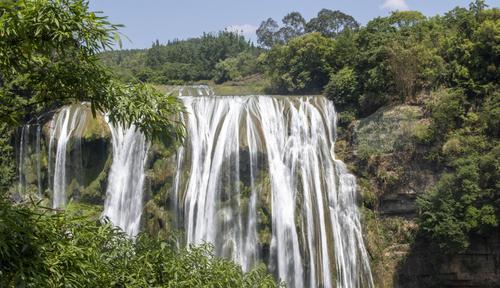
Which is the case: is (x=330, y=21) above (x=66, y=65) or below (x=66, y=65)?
above

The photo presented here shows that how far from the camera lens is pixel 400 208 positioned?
18.7 m

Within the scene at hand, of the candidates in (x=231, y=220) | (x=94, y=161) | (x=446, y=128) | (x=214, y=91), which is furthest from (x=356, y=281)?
(x=214, y=91)

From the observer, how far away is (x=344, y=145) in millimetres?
20125

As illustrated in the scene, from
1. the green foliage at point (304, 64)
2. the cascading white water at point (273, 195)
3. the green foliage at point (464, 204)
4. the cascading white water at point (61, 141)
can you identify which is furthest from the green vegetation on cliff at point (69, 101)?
the green foliage at point (304, 64)

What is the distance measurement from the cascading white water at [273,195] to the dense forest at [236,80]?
6.00 feet

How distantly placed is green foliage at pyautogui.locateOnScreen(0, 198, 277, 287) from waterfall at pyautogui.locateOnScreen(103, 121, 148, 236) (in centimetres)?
1331

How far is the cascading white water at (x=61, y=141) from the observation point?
779 inches

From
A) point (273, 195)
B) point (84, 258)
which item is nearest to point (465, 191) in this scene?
point (273, 195)

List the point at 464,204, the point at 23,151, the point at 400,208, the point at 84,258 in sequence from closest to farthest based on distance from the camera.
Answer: the point at 84,258
the point at 464,204
the point at 400,208
the point at 23,151

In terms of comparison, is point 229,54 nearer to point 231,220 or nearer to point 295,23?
point 295,23

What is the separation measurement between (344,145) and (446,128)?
3.86 m

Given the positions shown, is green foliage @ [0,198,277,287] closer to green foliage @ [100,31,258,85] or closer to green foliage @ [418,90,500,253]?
green foliage @ [418,90,500,253]

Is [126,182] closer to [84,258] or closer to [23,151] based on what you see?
[23,151]

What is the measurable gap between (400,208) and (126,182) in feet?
33.5
